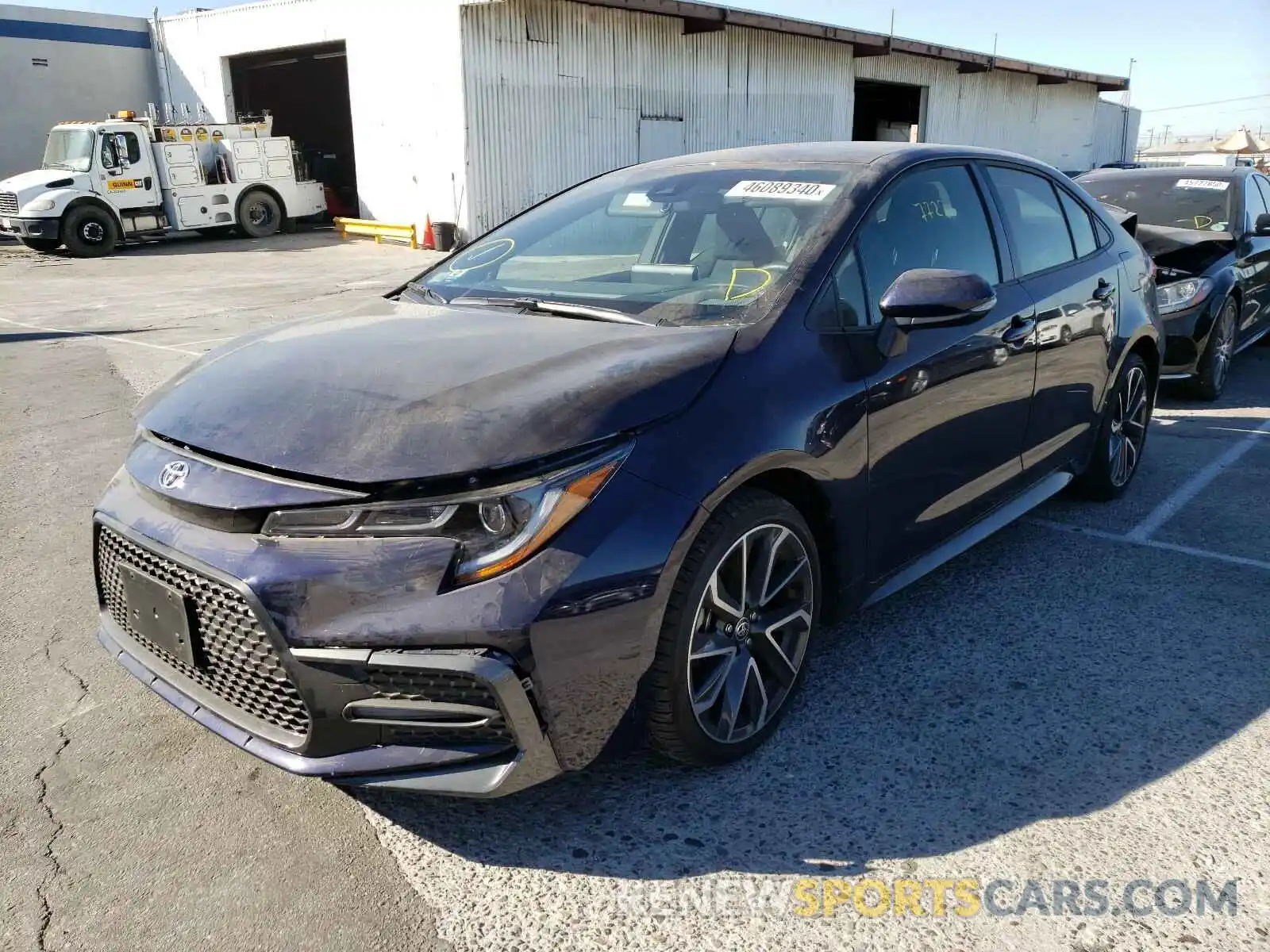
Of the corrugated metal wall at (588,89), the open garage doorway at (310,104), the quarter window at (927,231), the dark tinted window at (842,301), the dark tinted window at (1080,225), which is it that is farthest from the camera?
the open garage doorway at (310,104)

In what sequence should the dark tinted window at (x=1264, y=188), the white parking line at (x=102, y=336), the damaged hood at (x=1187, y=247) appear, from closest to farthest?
the damaged hood at (x=1187, y=247) → the dark tinted window at (x=1264, y=188) → the white parking line at (x=102, y=336)

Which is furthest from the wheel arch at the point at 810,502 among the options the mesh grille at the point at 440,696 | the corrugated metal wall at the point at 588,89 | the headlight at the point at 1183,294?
the corrugated metal wall at the point at 588,89

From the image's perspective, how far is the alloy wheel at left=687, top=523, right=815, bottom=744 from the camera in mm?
2568

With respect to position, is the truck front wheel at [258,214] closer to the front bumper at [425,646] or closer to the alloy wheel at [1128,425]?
the alloy wheel at [1128,425]

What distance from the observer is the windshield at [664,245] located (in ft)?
9.99

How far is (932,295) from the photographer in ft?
9.67

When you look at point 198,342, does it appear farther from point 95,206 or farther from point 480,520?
point 95,206

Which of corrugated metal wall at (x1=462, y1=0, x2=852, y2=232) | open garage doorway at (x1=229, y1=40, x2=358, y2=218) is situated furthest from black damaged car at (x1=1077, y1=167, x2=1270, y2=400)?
open garage doorway at (x1=229, y1=40, x2=358, y2=218)

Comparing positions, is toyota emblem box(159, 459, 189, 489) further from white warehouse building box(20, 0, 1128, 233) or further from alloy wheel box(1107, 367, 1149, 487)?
white warehouse building box(20, 0, 1128, 233)

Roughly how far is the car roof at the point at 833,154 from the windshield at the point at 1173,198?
4934 mm

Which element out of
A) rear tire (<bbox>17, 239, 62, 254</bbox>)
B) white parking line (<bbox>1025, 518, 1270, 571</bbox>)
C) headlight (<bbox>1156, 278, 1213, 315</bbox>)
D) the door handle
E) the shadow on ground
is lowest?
white parking line (<bbox>1025, 518, 1270, 571</bbox>)

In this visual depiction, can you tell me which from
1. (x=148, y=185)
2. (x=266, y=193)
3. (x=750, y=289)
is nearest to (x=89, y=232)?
(x=148, y=185)

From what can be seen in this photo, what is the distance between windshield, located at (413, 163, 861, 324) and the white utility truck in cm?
1928

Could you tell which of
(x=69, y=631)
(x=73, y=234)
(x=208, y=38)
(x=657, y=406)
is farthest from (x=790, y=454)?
(x=208, y=38)
